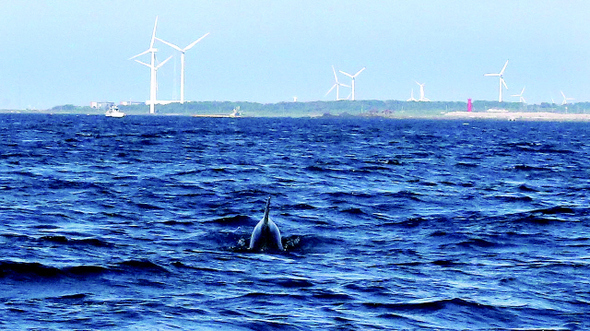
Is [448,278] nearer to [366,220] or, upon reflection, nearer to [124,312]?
[124,312]

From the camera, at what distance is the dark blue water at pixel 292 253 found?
13.4m

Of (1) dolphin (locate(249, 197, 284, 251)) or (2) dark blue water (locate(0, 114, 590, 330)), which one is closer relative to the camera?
(2) dark blue water (locate(0, 114, 590, 330))

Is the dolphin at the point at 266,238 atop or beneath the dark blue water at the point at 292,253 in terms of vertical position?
atop

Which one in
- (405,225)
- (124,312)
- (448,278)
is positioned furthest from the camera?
(405,225)

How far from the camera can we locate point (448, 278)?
1639 cm

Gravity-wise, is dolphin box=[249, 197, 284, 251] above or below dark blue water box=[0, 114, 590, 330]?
above

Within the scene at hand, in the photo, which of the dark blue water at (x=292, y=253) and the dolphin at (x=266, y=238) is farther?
the dolphin at (x=266, y=238)

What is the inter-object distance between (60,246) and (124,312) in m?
6.24

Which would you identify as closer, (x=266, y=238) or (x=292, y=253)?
(x=292, y=253)

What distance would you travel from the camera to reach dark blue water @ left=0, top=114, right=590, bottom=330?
13.4m

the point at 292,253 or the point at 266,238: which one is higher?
the point at 266,238

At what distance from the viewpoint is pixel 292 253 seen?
1912cm

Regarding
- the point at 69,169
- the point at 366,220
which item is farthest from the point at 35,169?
the point at 366,220

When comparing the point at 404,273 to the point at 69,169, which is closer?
the point at 404,273
